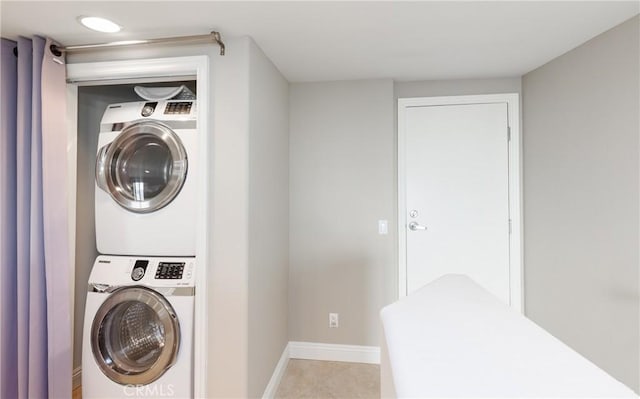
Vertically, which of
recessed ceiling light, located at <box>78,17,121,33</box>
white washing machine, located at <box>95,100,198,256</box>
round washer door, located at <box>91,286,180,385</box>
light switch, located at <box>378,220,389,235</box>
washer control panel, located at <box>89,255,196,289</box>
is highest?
recessed ceiling light, located at <box>78,17,121,33</box>

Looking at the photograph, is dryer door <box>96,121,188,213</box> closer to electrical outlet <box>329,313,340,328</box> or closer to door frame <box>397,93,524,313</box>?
electrical outlet <box>329,313,340,328</box>

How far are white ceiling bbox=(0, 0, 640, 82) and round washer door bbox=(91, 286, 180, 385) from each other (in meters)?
1.42

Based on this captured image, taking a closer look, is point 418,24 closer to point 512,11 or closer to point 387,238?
point 512,11

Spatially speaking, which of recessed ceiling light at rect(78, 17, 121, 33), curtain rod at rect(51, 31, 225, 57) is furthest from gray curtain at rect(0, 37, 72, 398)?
recessed ceiling light at rect(78, 17, 121, 33)

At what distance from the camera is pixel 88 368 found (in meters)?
1.87

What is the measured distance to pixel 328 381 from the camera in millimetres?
2367

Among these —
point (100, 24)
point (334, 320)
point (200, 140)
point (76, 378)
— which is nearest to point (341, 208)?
point (334, 320)

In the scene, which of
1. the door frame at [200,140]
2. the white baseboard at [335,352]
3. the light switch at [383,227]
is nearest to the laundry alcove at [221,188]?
the door frame at [200,140]

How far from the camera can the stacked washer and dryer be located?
5.96 ft

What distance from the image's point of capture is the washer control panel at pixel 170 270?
1836 millimetres

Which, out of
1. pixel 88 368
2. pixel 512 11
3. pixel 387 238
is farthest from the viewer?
pixel 387 238

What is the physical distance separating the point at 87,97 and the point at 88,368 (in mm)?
1830

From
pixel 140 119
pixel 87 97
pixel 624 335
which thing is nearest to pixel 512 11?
pixel 624 335

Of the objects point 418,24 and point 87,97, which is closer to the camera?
point 418,24
